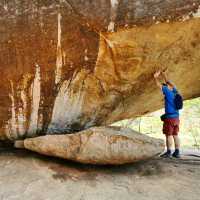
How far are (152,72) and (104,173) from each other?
193 centimetres

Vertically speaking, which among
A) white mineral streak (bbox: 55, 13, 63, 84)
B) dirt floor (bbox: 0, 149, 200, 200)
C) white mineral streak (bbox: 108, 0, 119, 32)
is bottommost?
dirt floor (bbox: 0, 149, 200, 200)

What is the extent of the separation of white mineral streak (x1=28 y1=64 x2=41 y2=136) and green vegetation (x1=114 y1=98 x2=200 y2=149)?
9343 millimetres

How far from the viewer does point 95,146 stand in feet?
24.8

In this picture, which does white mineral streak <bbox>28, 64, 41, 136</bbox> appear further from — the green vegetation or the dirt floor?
the green vegetation

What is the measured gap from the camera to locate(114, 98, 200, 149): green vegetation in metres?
17.5

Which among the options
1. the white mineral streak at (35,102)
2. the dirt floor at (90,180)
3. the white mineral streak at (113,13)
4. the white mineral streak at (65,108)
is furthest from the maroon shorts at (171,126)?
the white mineral streak at (35,102)

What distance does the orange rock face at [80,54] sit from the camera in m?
7.23

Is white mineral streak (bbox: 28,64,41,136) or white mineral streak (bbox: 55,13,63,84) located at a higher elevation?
white mineral streak (bbox: 55,13,63,84)

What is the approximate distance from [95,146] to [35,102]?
4.00 ft

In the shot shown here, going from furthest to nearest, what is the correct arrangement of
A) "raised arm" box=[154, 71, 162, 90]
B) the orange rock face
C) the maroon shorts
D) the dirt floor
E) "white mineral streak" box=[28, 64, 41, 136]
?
the maroon shorts, "raised arm" box=[154, 71, 162, 90], "white mineral streak" box=[28, 64, 41, 136], the orange rock face, the dirt floor

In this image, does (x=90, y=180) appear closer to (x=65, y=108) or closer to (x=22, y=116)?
(x=65, y=108)

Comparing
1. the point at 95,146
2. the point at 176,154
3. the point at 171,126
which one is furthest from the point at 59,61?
the point at 176,154

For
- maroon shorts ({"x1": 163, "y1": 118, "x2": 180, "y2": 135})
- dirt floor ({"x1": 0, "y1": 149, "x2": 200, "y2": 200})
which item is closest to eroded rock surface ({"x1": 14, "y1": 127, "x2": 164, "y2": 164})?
dirt floor ({"x1": 0, "y1": 149, "x2": 200, "y2": 200})

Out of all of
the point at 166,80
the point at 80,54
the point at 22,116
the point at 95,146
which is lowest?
the point at 95,146
